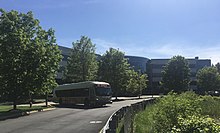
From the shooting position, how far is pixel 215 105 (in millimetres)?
26406

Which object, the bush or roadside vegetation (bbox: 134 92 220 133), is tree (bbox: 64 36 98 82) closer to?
roadside vegetation (bbox: 134 92 220 133)

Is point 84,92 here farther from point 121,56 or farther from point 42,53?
point 121,56

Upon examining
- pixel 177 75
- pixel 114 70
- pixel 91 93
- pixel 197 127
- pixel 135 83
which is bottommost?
pixel 91 93

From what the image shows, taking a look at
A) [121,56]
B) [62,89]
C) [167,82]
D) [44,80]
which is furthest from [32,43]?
[167,82]

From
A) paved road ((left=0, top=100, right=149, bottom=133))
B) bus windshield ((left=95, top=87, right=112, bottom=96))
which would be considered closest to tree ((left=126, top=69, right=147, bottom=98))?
bus windshield ((left=95, top=87, right=112, bottom=96))

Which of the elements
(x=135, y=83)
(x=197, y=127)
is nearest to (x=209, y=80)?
(x=135, y=83)

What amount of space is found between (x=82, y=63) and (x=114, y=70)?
21.4ft

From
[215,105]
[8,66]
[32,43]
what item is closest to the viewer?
[215,105]

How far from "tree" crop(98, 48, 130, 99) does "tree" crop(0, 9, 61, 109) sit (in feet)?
105

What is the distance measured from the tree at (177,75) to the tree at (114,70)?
18014 mm

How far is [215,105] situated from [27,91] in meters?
17.3

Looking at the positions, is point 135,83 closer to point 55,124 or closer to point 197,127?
point 55,124

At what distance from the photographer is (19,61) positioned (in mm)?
31234

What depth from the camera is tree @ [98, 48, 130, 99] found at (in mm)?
65688
